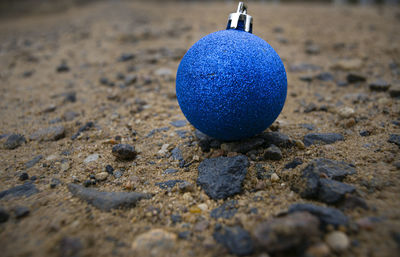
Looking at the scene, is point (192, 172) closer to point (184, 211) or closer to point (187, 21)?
point (184, 211)

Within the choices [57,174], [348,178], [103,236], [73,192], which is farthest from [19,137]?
[348,178]

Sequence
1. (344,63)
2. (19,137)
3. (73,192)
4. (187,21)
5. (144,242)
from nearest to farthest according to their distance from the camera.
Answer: (144,242) < (73,192) < (19,137) < (344,63) < (187,21)

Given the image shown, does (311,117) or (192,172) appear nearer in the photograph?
(192,172)

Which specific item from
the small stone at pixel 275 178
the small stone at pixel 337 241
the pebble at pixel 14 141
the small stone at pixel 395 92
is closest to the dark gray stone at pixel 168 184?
the small stone at pixel 275 178

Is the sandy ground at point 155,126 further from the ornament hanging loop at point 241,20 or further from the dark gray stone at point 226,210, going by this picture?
the ornament hanging loop at point 241,20

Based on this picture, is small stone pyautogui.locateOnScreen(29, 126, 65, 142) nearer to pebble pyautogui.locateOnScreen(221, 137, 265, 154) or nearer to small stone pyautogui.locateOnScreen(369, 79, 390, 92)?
pebble pyautogui.locateOnScreen(221, 137, 265, 154)

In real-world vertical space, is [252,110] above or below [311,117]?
above
